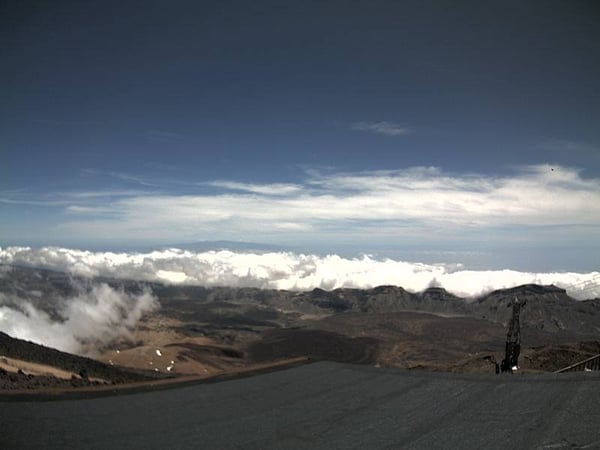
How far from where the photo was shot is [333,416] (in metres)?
7.80

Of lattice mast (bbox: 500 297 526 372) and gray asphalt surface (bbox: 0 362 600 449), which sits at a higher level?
gray asphalt surface (bbox: 0 362 600 449)

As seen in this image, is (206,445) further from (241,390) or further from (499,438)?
(499,438)

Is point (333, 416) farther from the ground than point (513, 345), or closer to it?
farther from the ground

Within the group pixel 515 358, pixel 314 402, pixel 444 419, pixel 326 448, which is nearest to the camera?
pixel 326 448

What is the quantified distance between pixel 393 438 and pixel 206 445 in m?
2.67

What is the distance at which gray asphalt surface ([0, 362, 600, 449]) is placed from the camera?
21.3 feet

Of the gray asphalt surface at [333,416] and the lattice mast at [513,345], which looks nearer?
the gray asphalt surface at [333,416]

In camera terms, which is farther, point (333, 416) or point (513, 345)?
point (513, 345)

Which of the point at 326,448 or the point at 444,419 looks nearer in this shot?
the point at 326,448

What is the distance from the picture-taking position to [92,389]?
909 centimetres

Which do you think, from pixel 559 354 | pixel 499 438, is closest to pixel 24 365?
pixel 499 438

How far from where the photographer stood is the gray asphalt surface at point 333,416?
6.48 metres

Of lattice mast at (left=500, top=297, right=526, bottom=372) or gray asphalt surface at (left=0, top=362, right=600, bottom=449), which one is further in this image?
lattice mast at (left=500, top=297, right=526, bottom=372)

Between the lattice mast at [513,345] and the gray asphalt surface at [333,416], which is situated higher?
the gray asphalt surface at [333,416]
